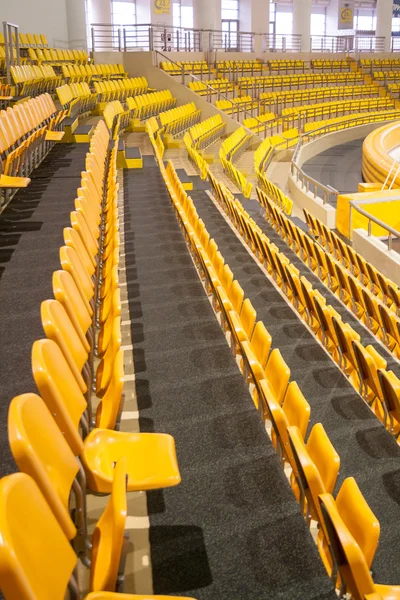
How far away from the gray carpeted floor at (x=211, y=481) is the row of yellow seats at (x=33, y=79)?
2.55 metres

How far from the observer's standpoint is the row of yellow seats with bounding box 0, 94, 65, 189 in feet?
6.65

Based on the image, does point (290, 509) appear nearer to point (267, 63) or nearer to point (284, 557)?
point (284, 557)

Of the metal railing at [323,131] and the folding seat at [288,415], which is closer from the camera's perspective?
the folding seat at [288,415]

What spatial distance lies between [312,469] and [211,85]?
6.33 metres

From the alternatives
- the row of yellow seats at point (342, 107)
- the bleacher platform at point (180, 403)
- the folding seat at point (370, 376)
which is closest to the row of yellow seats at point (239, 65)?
the row of yellow seats at point (342, 107)

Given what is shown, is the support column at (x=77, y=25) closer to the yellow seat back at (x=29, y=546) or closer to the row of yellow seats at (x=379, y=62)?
the row of yellow seats at (x=379, y=62)

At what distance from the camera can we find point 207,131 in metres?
5.16

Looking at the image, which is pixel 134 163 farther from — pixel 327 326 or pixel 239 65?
pixel 239 65

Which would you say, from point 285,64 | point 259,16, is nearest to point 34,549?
point 285,64

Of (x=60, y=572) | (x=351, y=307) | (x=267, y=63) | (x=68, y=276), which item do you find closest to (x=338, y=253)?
(x=351, y=307)

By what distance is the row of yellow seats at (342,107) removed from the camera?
645 cm

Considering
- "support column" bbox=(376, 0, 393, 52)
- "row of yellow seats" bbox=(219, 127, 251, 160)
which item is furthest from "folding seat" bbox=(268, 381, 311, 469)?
"support column" bbox=(376, 0, 393, 52)

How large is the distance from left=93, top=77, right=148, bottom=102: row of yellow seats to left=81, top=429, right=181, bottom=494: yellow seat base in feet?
15.0

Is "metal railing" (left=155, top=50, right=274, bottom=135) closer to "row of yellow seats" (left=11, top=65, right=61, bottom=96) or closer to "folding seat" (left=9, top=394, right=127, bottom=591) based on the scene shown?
"row of yellow seats" (left=11, top=65, right=61, bottom=96)
